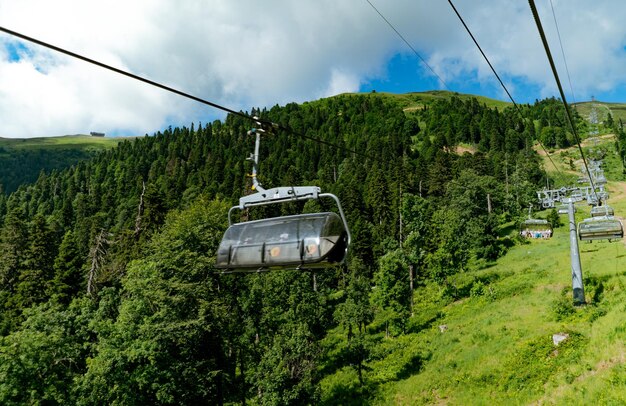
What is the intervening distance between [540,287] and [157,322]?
29.8 metres

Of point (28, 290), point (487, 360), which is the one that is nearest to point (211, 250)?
point (487, 360)

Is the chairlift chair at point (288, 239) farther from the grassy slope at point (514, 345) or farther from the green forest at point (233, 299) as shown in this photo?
the grassy slope at point (514, 345)

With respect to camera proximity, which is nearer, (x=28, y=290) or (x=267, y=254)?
(x=267, y=254)

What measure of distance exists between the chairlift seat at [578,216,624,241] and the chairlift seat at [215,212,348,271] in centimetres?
2119

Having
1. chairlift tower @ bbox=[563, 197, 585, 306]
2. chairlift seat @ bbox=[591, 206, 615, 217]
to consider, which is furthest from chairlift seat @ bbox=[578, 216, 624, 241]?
chairlift seat @ bbox=[591, 206, 615, 217]

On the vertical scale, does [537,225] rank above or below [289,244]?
below

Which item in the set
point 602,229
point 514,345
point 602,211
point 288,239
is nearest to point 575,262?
point 602,229

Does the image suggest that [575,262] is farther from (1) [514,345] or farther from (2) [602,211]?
(2) [602,211]

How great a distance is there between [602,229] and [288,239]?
22.6m

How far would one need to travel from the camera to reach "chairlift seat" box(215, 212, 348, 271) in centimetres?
919

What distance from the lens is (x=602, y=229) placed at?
23234mm

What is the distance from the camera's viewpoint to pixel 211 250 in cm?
3116

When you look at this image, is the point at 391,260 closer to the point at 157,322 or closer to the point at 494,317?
the point at 494,317

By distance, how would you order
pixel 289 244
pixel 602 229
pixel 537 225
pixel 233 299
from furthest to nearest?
pixel 233 299 → pixel 537 225 → pixel 602 229 → pixel 289 244
